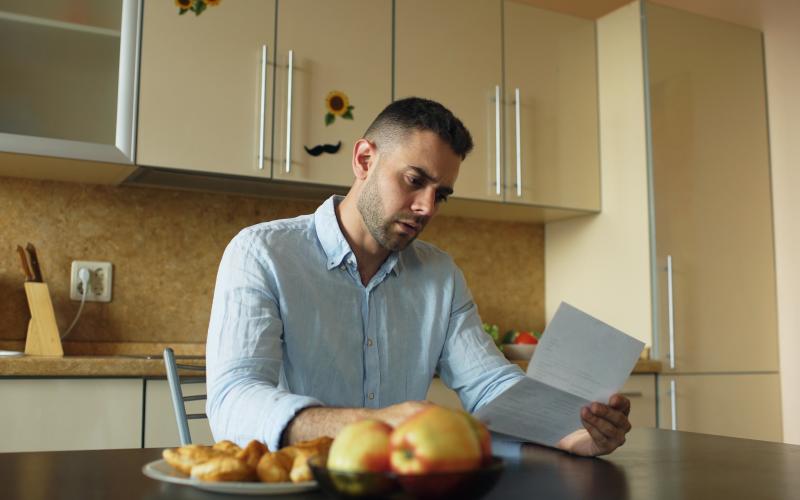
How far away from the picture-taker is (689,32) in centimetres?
302

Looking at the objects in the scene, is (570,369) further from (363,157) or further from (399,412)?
(363,157)

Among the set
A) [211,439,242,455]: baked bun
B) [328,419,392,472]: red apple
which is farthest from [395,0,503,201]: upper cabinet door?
[328,419,392,472]: red apple

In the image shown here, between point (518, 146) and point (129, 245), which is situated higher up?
point (518, 146)

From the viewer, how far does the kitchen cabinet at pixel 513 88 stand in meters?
2.74

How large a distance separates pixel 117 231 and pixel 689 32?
2139 mm

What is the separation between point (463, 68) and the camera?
2797 mm

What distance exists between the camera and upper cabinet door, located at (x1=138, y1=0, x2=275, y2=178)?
229cm

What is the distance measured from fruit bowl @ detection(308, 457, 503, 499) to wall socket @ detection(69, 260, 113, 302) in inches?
81.8

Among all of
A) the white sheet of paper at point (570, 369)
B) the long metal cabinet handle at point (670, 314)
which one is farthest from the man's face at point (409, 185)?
the long metal cabinet handle at point (670, 314)

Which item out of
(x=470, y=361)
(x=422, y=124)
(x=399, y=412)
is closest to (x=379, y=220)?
(x=422, y=124)

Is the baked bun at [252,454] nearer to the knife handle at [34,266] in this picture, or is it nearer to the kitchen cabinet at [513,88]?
the knife handle at [34,266]

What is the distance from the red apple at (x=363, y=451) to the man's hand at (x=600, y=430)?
58 centimetres

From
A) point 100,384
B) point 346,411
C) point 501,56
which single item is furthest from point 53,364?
point 501,56

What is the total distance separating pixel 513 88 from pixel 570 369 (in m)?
1.93
